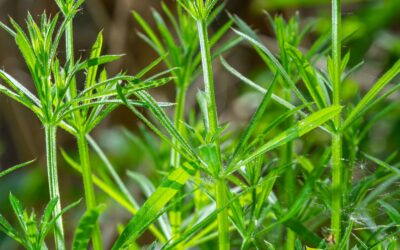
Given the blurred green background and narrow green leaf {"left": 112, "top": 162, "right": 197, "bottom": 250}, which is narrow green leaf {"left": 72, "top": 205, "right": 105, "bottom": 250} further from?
the blurred green background

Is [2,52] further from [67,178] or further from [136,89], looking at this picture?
[136,89]

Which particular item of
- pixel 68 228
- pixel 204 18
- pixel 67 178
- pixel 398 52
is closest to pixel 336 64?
pixel 204 18

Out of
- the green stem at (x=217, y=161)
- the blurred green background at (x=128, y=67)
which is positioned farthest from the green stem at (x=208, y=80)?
the blurred green background at (x=128, y=67)

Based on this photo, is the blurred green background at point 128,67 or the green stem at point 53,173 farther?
the blurred green background at point 128,67

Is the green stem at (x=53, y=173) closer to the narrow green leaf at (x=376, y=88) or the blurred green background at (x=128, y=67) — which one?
the narrow green leaf at (x=376, y=88)

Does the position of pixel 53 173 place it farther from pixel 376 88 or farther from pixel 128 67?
pixel 128 67

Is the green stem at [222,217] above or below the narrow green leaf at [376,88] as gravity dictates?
below

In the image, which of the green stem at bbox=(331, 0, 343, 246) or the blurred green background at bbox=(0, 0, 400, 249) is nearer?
the green stem at bbox=(331, 0, 343, 246)

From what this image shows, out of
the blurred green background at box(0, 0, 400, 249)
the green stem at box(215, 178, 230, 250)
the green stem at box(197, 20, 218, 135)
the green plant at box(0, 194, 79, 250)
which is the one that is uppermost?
the green stem at box(197, 20, 218, 135)

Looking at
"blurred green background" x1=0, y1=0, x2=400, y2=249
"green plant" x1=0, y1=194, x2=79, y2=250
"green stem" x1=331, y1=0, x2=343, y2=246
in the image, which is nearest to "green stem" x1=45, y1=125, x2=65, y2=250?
"green plant" x1=0, y1=194, x2=79, y2=250
